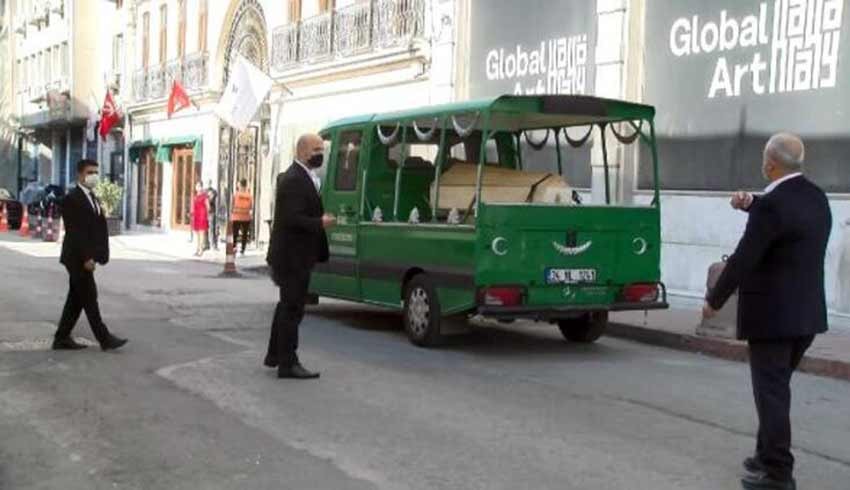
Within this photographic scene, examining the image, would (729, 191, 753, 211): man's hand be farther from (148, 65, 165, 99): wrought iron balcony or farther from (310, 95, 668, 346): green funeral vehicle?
(148, 65, 165, 99): wrought iron balcony

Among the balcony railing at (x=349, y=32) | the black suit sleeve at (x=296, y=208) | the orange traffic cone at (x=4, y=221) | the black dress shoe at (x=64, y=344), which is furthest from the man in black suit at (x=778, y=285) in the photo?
the orange traffic cone at (x=4, y=221)

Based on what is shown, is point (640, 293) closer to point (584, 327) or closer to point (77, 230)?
point (584, 327)

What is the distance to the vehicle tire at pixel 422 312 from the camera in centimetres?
1034

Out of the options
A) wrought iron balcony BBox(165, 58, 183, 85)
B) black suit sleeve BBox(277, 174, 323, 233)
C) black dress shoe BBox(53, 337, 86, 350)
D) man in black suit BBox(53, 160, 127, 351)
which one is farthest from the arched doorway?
black suit sleeve BBox(277, 174, 323, 233)

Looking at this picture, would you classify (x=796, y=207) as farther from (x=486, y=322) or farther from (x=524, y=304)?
(x=486, y=322)

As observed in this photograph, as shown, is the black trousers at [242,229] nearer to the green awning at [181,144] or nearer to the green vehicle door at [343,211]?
the green awning at [181,144]

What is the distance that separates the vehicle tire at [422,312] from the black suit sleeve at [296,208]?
235cm

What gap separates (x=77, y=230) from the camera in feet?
31.2

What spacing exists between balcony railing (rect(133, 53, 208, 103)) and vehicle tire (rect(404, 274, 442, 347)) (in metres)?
22.5

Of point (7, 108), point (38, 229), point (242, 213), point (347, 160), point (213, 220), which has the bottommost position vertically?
point (38, 229)

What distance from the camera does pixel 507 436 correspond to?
6664 millimetres

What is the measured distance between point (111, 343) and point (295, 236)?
8.49ft

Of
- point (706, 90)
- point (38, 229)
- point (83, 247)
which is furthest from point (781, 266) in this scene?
point (38, 229)

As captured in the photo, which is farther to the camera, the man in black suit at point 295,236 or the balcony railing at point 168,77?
the balcony railing at point 168,77
